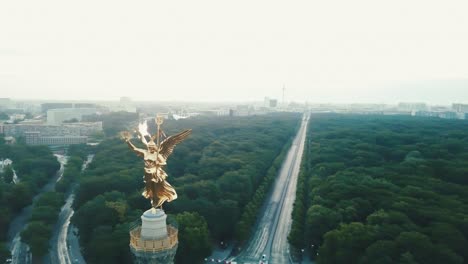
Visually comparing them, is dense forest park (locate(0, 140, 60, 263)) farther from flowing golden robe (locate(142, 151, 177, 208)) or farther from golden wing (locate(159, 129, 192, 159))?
golden wing (locate(159, 129, 192, 159))

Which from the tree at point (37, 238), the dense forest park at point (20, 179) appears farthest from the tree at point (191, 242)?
the dense forest park at point (20, 179)

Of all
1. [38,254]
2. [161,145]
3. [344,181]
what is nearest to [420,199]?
[344,181]

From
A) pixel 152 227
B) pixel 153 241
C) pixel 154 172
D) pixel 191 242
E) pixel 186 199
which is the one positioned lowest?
pixel 191 242

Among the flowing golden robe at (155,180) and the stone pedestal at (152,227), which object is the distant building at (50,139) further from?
the stone pedestal at (152,227)

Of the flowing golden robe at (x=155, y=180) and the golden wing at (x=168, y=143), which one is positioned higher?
the golden wing at (x=168, y=143)

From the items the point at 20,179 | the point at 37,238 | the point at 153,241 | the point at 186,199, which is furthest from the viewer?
the point at 20,179

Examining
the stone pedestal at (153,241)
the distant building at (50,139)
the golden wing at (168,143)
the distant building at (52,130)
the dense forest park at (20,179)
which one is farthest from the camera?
the distant building at (52,130)

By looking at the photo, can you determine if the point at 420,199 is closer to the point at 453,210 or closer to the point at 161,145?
the point at 453,210

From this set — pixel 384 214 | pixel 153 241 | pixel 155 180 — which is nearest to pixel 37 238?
pixel 155 180

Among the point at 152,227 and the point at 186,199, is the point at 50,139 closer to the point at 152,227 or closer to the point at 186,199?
the point at 186,199
